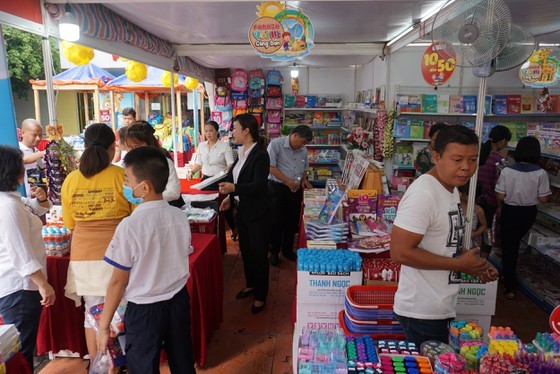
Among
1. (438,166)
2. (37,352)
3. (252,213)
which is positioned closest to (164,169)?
(438,166)

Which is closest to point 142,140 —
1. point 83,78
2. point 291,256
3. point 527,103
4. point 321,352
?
point 321,352

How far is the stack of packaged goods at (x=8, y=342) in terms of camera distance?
1.82m

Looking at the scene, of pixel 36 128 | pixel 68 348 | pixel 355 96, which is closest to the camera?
pixel 68 348

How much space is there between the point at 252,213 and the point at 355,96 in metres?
7.80

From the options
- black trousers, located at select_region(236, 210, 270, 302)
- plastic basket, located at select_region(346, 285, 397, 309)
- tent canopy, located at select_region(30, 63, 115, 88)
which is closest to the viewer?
plastic basket, located at select_region(346, 285, 397, 309)

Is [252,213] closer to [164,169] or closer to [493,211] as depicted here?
[164,169]

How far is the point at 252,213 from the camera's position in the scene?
12.8 feet

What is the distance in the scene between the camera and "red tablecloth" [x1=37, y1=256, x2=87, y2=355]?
3.21m

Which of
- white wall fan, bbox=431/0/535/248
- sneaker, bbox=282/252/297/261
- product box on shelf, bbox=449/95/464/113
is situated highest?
white wall fan, bbox=431/0/535/248

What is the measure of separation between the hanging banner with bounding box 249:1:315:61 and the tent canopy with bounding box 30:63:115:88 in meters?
10.4

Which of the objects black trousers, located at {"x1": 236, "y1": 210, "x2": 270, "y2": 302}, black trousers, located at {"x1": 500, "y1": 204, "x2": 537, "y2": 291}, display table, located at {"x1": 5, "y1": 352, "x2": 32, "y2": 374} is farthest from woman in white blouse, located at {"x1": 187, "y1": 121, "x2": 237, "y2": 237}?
display table, located at {"x1": 5, "y1": 352, "x2": 32, "y2": 374}

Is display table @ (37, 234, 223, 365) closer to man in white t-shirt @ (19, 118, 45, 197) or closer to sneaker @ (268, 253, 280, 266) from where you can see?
man in white t-shirt @ (19, 118, 45, 197)

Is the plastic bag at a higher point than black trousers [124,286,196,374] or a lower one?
lower

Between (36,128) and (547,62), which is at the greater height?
(547,62)
